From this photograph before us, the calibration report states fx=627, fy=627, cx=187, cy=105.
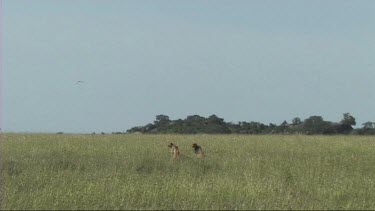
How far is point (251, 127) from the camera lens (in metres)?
32.7

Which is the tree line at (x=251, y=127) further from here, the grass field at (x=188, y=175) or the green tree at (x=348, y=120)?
the grass field at (x=188, y=175)

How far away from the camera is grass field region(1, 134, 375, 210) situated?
8.80m

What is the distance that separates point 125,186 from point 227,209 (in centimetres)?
183

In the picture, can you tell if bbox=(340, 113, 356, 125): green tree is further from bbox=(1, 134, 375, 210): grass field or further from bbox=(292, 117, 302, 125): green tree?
bbox=(1, 134, 375, 210): grass field

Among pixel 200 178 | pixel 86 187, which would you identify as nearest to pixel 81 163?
pixel 200 178

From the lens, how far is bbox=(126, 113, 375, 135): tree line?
1209 inches

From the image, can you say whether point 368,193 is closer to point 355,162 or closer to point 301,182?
point 301,182

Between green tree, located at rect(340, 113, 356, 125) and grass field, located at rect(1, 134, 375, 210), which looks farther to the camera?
green tree, located at rect(340, 113, 356, 125)

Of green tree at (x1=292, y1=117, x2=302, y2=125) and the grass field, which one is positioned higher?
green tree at (x1=292, y1=117, x2=302, y2=125)

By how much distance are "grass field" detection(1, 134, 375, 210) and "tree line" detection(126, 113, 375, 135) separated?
12.6 metres

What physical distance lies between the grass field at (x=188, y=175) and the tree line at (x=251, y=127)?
12571mm

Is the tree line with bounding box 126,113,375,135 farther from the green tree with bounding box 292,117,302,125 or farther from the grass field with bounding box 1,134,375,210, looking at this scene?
the grass field with bounding box 1,134,375,210

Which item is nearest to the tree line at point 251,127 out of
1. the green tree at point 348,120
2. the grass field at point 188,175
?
the green tree at point 348,120

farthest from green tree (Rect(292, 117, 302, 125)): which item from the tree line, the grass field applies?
the grass field
